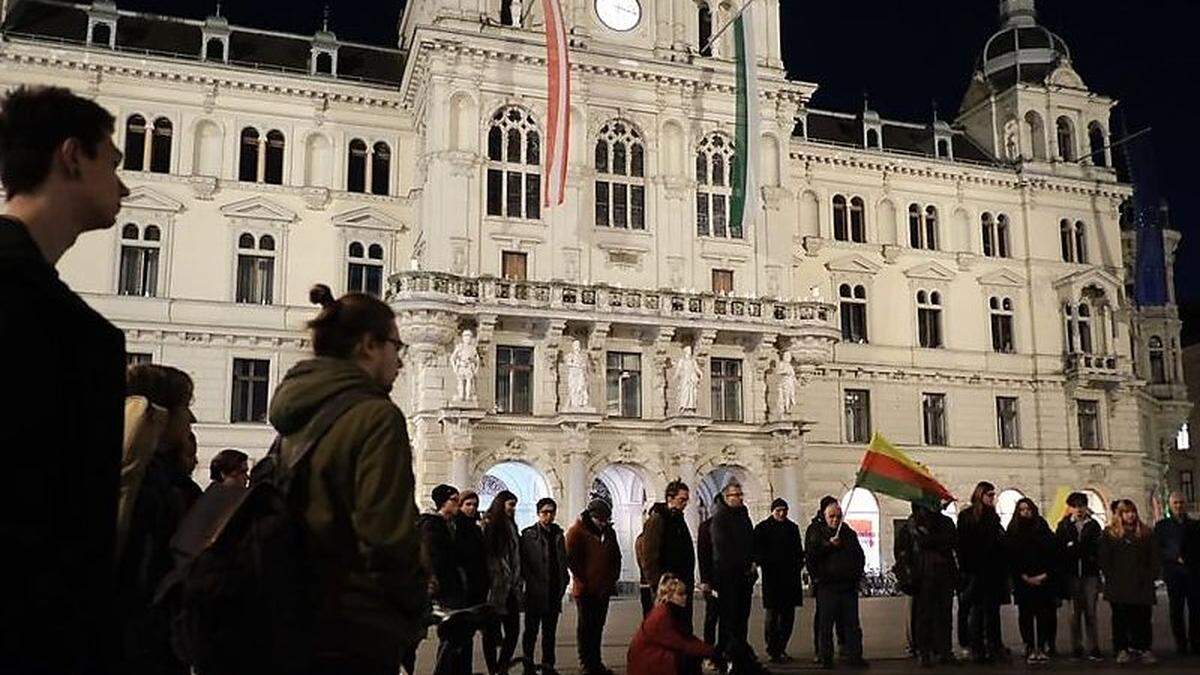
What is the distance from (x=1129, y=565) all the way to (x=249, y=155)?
26.3 m

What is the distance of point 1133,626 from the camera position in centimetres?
1316

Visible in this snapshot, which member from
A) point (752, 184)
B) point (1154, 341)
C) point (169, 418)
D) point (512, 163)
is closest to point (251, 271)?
point (512, 163)

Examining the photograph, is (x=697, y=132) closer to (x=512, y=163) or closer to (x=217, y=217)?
(x=512, y=163)

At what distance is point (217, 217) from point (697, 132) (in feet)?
45.5

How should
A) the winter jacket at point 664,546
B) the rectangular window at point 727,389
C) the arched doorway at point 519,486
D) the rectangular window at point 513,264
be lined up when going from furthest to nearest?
the rectangular window at point 727,389 < the arched doorway at point 519,486 < the rectangular window at point 513,264 < the winter jacket at point 664,546


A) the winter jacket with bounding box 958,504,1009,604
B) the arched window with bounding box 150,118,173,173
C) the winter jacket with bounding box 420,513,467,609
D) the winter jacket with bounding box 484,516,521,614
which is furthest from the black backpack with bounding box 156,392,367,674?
the arched window with bounding box 150,118,173,173

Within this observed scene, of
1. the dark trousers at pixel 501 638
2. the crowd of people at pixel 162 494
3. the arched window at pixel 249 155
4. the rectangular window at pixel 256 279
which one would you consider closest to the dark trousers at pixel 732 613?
the dark trousers at pixel 501 638

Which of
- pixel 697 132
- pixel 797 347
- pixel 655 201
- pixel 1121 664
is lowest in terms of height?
pixel 1121 664

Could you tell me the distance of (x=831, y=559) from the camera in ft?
42.0

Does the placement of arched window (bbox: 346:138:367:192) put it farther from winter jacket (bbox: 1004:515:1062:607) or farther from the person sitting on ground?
the person sitting on ground

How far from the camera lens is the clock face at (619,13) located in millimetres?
32906

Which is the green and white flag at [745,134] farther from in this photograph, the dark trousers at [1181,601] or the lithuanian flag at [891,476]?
the dark trousers at [1181,601]

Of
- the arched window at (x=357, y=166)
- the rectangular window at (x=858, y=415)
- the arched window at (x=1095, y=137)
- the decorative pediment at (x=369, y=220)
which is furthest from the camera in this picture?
the arched window at (x=1095, y=137)

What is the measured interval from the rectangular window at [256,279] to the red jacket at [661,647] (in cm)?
2519
